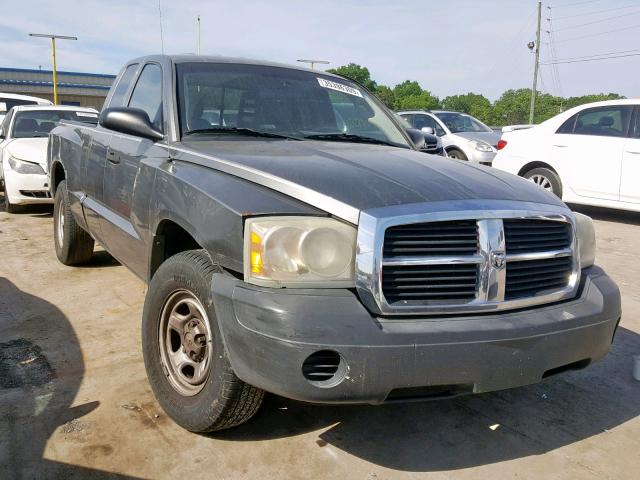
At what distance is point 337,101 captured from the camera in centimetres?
386

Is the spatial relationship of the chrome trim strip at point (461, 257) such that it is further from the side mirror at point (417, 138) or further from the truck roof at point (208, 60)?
the truck roof at point (208, 60)

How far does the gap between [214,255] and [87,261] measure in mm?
3670

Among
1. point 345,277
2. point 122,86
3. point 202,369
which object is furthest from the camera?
point 122,86

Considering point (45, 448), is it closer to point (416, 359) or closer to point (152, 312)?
point (152, 312)

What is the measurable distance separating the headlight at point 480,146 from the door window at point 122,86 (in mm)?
8926

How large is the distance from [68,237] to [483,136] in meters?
10.1

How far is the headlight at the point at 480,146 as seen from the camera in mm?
12109

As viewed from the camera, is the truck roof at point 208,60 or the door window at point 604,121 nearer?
the truck roof at point 208,60

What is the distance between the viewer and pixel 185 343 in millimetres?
2703

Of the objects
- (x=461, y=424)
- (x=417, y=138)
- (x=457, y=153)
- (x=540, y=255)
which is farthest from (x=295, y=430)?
(x=457, y=153)

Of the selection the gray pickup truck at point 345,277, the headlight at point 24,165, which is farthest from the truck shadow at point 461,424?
the headlight at point 24,165

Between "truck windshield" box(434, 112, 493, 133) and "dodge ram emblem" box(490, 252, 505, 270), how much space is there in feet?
37.2

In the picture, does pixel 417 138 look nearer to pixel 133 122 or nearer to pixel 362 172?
pixel 362 172

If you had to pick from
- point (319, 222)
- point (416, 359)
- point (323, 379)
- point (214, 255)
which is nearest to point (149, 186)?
point (214, 255)
